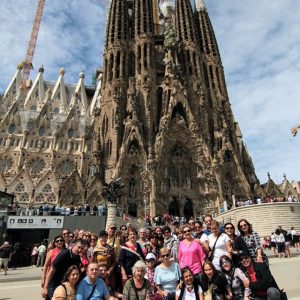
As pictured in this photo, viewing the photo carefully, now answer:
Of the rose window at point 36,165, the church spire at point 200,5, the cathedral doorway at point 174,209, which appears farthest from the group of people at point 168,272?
the church spire at point 200,5

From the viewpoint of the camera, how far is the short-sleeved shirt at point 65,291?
3825 mm

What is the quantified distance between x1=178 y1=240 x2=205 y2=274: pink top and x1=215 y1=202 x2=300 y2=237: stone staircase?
21.4 m

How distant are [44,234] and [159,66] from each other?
1283 inches

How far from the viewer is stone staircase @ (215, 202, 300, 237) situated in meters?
25.3

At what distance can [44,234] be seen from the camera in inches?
771

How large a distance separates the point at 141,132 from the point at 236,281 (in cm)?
3051

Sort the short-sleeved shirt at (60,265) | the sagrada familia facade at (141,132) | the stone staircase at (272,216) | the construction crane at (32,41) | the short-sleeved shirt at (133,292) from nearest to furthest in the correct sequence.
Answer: the short-sleeved shirt at (133,292)
the short-sleeved shirt at (60,265)
the stone staircase at (272,216)
the sagrada familia facade at (141,132)
the construction crane at (32,41)

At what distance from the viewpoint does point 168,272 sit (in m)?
4.84

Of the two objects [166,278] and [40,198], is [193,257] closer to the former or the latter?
[166,278]

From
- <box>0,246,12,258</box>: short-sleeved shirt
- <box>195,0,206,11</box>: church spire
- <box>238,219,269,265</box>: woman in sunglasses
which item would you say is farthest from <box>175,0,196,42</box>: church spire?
<box>238,219,269,265</box>: woman in sunglasses

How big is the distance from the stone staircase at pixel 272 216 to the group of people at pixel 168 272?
21327mm

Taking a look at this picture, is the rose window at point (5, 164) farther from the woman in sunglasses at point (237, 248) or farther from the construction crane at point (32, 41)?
the woman in sunglasses at point (237, 248)

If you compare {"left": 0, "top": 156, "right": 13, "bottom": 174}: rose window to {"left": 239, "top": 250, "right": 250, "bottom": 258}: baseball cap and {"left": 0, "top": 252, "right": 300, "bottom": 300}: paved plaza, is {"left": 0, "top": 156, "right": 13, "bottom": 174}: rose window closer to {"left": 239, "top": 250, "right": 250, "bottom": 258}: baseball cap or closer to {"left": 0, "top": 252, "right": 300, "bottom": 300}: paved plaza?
{"left": 0, "top": 252, "right": 300, "bottom": 300}: paved plaza

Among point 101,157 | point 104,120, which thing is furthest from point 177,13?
A: point 101,157
